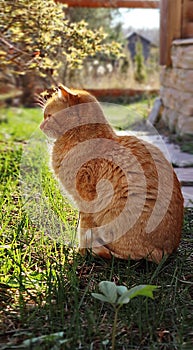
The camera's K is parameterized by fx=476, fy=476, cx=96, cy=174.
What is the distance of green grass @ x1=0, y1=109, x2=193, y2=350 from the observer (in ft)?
4.73

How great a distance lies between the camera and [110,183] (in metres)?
1.95

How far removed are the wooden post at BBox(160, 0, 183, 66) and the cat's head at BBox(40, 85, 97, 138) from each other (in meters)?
3.38

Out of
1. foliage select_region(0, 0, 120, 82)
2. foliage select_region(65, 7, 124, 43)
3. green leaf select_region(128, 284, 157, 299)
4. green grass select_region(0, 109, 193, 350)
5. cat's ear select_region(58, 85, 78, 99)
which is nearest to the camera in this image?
green leaf select_region(128, 284, 157, 299)

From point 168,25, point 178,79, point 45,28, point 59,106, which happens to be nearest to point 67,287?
point 59,106

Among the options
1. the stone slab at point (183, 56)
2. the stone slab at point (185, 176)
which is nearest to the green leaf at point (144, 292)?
the stone slab at point (185, 176)

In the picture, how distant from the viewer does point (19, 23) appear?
143 inches

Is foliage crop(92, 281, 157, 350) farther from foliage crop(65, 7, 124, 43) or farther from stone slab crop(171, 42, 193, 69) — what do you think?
foliage crop(65, 7, 124, 43)

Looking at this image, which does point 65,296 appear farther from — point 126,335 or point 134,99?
point 134,99

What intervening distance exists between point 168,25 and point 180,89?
92 centimetres

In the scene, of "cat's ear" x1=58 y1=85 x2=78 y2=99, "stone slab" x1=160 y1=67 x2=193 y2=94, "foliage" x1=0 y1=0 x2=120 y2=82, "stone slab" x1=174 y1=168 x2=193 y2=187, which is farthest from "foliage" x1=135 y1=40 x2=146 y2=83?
"cat's ear" x1=58 y1=85 x2=78 y2=99

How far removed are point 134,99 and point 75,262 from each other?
24.1 ft

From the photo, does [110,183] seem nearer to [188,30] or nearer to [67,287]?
[67,287]

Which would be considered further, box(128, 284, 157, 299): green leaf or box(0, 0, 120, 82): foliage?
box(0, 0, 120, 82): foliage

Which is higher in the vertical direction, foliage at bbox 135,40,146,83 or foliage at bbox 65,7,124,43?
foliage at bbox 65,7,124,43
